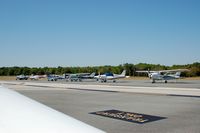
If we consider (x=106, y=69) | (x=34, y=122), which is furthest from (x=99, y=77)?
(x=34, y=122)

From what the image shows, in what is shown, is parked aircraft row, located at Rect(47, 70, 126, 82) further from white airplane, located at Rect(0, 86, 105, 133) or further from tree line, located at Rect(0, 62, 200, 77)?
white airplane, located at Rect(0, 86, 105, 133)

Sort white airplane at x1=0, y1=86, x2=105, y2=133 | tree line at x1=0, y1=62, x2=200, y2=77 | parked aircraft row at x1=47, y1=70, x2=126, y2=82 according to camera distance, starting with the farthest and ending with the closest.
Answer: tree line at x1=0, y1=62, x2=200, y2=77, parked aircraft row at x1=47, y1=70, x2=126, y2=82, white airplane at x1=0, y1=86, x2=105, y2=133

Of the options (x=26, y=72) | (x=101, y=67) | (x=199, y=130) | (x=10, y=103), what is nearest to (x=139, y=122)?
(x=199, y=130)

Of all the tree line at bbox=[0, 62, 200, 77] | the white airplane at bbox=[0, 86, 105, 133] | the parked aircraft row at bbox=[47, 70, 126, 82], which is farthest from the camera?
the tree line at bbox=[0, 62, 200, 77]

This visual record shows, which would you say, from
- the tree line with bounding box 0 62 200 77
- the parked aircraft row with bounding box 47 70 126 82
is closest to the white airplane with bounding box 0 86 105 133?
the parked aircraft row with bounding box 47 70 126 82

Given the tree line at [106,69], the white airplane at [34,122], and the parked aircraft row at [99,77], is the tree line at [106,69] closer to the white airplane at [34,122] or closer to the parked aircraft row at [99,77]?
the parked aircraft row at [99,77]

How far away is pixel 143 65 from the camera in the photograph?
96312 millimetres

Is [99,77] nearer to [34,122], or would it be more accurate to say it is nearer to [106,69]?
[106,69]

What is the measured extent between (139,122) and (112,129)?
58.9 inches

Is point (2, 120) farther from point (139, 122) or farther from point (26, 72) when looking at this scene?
point (26, 72)

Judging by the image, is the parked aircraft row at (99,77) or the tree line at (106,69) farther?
the tree line at (106,69)

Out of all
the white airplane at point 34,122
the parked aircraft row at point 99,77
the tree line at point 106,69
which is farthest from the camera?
the tree line at point 106,69

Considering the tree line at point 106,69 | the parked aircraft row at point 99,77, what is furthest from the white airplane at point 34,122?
the tree line at point 106,69

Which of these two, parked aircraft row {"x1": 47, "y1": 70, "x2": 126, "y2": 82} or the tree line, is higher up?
the tree line
